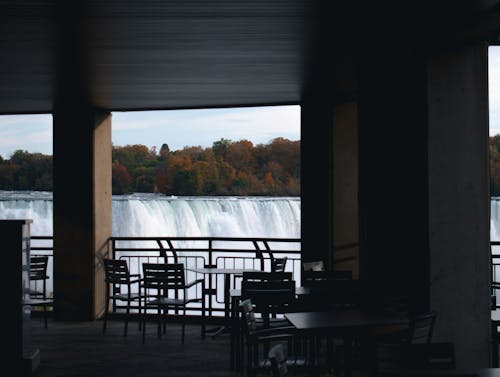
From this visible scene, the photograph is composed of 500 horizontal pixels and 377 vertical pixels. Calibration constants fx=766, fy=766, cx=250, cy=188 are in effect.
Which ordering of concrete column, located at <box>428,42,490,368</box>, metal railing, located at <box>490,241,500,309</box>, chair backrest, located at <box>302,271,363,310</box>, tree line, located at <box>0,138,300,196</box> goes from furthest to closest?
tree line, located at <box>0,138,300,196</box> < metal railing, located at <box>490,241,500,309</box> < concrete column, located at <box>428,42,490,368</box> < chair backrest, located at <box>302,271,363,310</box>

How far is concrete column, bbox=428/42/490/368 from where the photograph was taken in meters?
6.64

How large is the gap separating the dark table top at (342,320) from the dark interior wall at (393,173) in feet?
4.19

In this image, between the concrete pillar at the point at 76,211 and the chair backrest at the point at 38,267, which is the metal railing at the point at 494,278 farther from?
the chair backrest at the point at 38,267

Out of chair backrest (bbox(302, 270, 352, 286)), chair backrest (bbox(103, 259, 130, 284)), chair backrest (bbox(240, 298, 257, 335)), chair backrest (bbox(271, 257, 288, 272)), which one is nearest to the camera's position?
chair backrest (bbox(240, 298, 257, 335))

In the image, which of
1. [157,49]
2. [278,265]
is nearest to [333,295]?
[157,49]

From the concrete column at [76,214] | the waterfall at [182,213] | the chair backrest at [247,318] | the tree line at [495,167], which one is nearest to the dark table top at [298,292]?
the chair backrest at [247,318]

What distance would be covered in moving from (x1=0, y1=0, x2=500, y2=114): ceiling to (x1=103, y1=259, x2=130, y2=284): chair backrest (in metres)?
2.18

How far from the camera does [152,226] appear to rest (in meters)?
40.6

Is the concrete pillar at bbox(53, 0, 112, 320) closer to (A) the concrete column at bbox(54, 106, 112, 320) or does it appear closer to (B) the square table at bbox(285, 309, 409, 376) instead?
(A) the concrete column at bbox(54, 106, 112, 320)

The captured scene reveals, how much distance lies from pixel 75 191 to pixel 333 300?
6119 millimetres

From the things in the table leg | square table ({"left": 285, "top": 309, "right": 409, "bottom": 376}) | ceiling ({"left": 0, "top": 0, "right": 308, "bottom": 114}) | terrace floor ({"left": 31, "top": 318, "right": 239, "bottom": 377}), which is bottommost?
terrace floor ({"left": 31, "top": 318, "right": 239, "bottom": 377})

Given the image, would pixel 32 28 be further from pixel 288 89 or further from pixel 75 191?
pixel 75 191

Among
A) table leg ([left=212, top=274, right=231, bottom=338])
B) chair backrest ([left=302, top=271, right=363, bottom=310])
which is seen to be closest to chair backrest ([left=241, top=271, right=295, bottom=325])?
chair backrest ([left=302, top=271, right=363, bottom=310])

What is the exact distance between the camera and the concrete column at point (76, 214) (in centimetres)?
1130
